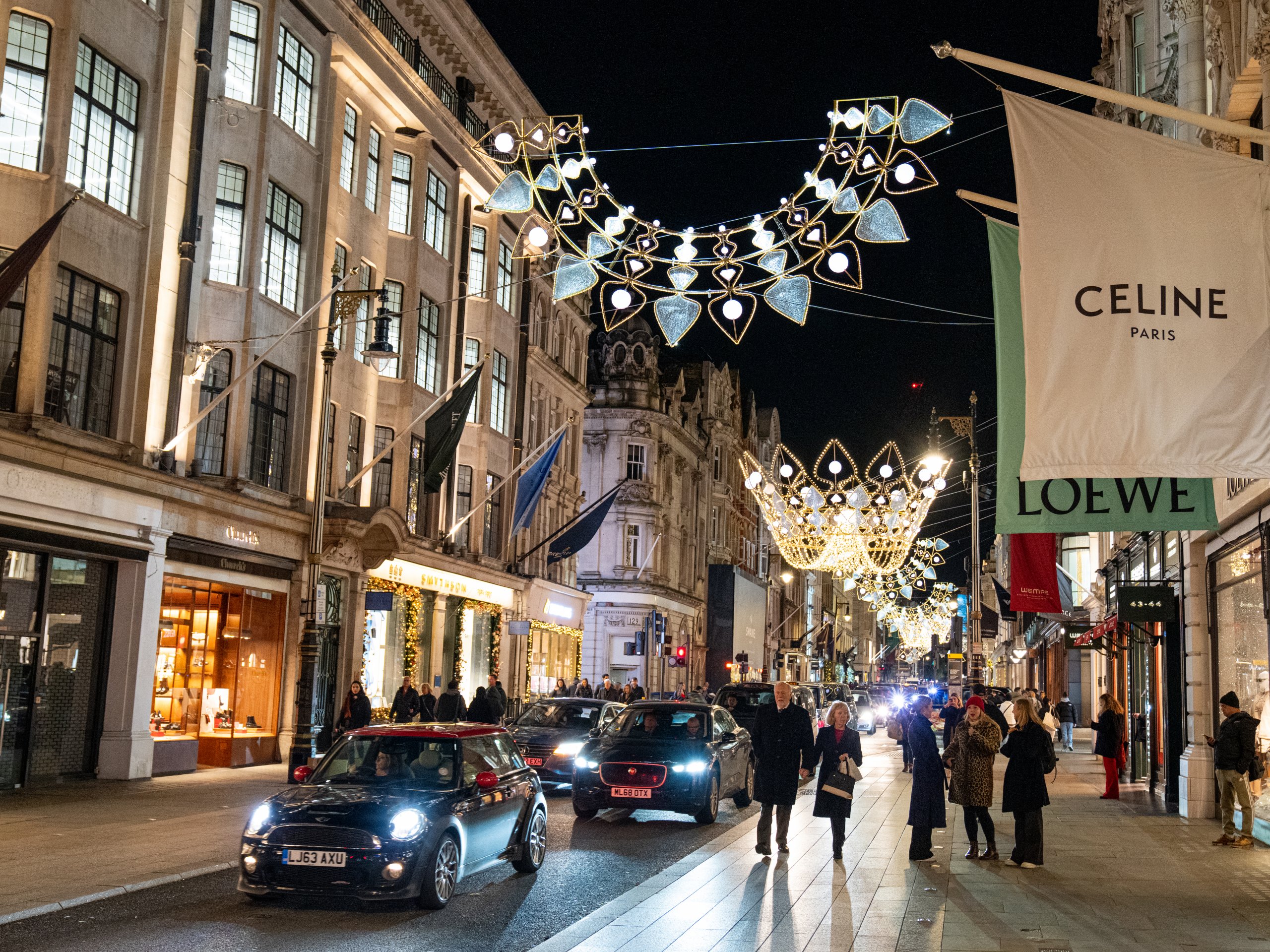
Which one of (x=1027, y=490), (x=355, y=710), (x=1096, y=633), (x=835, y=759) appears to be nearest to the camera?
(x=1027, y=490)

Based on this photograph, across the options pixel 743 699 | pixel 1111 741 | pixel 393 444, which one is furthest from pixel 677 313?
pixel 743 699

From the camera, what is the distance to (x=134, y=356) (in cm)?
2205

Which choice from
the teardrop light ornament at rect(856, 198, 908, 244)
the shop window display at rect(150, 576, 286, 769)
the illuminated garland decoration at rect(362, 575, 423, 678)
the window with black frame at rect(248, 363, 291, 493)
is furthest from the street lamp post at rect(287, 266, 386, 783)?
the illuminated garland decoration at rect(362, 575, 423, 678)

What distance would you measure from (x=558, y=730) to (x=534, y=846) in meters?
9.59

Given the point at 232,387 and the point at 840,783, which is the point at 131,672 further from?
the point at 840,783

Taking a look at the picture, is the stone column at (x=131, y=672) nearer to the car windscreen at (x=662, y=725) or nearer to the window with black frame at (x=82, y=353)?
the window with black frame at (x=82, y=353)

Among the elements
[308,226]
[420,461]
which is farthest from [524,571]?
[308,226]

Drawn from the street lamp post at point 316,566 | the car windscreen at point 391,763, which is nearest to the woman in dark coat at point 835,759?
the car windscreen at point 391,763

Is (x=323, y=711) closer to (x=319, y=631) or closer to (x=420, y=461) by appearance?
(x=319, y=631)

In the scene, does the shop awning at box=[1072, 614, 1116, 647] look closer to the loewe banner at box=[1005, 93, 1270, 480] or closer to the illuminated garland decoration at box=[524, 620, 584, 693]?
the illuminated garland decoration at box=[524, 620, 584, 693]

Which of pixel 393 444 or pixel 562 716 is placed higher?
pixel 393 444

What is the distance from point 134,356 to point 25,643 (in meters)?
5.18

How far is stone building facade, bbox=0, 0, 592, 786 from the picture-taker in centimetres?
1983

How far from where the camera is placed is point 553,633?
49.2 meters
